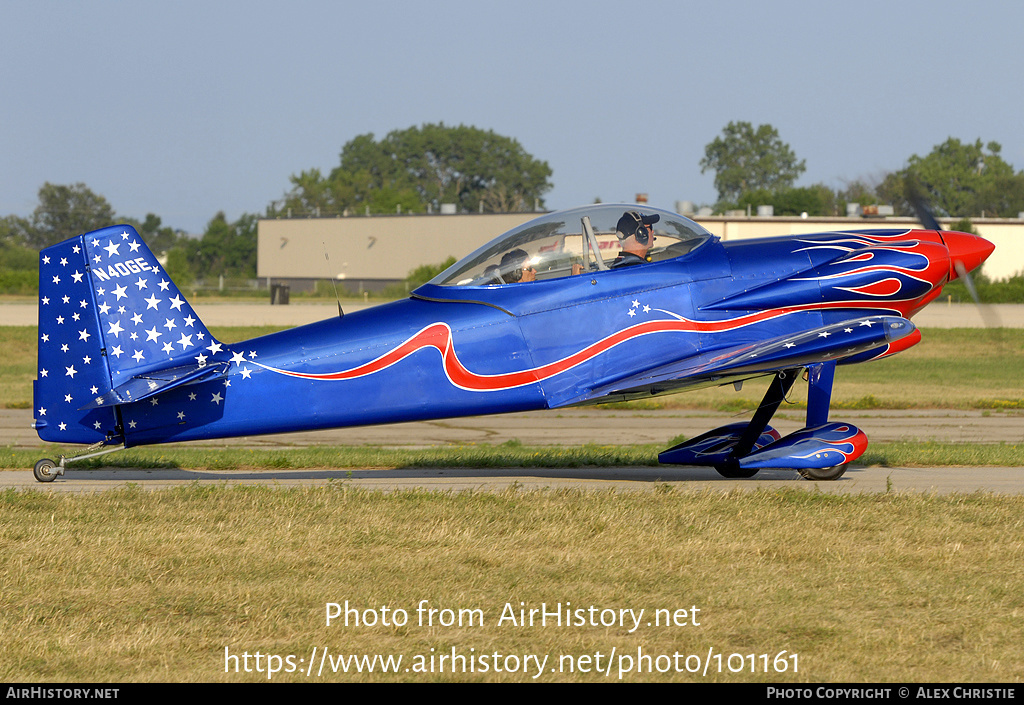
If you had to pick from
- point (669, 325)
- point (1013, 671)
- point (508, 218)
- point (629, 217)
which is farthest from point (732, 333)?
point (508, 218)

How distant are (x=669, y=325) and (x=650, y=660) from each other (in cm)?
531

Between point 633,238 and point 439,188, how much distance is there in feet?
478

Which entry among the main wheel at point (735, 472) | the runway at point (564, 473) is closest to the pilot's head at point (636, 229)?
the runway at point (564, 473)

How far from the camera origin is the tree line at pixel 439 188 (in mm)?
118875

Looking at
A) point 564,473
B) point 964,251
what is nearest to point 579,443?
point 564,473

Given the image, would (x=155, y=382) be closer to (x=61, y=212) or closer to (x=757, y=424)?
(x=757, y=424)

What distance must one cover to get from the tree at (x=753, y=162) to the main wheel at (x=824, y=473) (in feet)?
490

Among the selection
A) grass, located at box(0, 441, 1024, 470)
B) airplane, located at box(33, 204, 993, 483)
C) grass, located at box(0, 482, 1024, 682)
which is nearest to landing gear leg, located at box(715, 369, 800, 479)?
airplane, located at box(33, 204, 993, 483)

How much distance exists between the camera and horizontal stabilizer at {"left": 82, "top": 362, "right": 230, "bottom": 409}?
952cm

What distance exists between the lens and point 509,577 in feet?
22.8

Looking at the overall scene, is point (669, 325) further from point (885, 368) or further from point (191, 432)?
point (885, 368)

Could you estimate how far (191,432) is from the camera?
987cm

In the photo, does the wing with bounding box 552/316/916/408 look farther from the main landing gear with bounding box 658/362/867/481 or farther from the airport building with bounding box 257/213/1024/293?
the airport building with bounding box 257/213/1024/293

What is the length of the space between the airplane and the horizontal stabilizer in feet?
0.06
